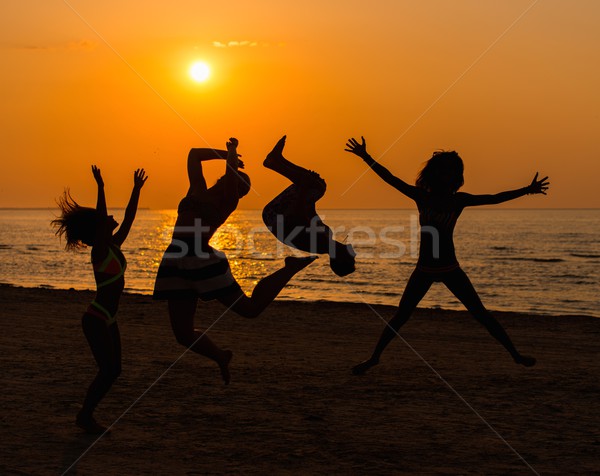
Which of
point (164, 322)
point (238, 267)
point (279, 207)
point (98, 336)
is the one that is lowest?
point (238, 267)

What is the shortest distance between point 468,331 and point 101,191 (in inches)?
359

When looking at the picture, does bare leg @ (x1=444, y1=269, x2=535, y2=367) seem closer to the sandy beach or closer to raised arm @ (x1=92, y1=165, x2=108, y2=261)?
the sandy beach

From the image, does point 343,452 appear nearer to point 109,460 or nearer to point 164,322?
point 109,460

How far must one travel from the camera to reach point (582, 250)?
6391cm

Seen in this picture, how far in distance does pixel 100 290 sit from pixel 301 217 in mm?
1905

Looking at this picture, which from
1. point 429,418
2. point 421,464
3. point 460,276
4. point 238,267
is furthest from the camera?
point 238,267

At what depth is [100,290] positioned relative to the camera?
18.8 ft

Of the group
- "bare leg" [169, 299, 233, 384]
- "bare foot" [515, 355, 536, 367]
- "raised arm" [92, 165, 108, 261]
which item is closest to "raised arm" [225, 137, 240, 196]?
"bare leg" [169, 299, 233, 384]

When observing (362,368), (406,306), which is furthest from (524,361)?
(362,368)

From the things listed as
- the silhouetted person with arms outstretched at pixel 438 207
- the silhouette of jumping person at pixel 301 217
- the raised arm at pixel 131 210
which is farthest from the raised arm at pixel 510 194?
the raised arm at pixel 131 210

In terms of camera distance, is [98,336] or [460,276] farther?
[460,276]

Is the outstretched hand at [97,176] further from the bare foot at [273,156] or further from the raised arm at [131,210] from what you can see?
the bare foot at [273,156]

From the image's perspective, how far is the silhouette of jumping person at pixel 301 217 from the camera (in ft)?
22.3

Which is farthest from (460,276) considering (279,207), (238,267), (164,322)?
(238,267)
